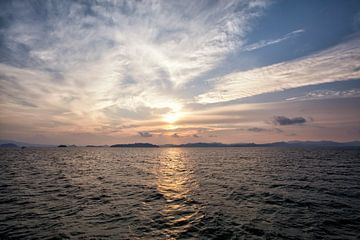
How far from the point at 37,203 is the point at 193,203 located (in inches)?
582

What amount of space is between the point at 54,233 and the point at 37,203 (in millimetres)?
9035

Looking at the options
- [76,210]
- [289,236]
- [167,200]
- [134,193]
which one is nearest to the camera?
[289,236]

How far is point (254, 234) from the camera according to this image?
42.3 ft

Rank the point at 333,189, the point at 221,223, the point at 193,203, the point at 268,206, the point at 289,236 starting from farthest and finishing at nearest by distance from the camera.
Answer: the point at 333,189 → the point at 193,203 → the point at 268,206 → the point at 221,223 → the point at 289,236

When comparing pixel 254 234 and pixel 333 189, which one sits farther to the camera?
pixel 333 189

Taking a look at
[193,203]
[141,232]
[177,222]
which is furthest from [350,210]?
[141,232]

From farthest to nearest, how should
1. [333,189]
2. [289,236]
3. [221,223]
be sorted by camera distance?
[333,189] → [221,223] → [289,236]

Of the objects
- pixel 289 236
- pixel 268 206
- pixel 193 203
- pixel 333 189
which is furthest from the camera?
pixel 333 189

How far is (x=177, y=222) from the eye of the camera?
1516 centimetres

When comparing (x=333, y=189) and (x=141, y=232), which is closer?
(x=141, y=232)

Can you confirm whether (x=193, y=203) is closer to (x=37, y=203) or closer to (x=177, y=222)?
(x=177, y=222)

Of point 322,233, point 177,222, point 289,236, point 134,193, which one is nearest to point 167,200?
point 134,193

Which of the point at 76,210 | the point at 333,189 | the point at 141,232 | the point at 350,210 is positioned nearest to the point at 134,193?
the point at 76,210

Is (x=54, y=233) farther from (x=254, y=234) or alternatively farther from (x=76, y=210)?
(x=254, y=234)
